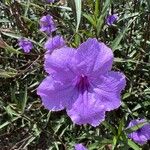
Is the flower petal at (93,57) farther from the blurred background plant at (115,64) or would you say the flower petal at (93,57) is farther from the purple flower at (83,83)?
the blurred background plant at (115,64)

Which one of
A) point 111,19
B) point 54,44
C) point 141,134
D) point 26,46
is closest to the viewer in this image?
point 54,44

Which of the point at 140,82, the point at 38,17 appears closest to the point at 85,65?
the point at 140,82

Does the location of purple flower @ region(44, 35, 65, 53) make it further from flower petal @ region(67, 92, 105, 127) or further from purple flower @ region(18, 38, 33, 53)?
purple flower @ region(18, 38, 33, 53)

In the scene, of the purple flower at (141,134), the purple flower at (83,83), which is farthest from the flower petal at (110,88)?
the purple flower at (141,134)

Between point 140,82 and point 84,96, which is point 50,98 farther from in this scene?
point 140,82

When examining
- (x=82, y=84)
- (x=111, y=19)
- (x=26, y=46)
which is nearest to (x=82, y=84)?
(x=82, y=84)

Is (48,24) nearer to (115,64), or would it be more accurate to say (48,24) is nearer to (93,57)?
(115,64)
